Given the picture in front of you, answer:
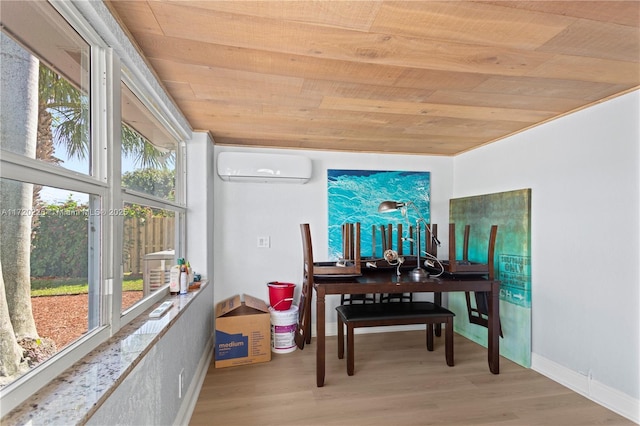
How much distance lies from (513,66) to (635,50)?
0.49 m

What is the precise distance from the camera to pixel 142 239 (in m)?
1.77

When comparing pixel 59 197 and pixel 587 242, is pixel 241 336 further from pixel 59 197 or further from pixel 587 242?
pixel 587 242

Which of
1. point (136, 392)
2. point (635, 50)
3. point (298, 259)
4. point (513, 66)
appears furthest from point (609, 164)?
point (136, 392)

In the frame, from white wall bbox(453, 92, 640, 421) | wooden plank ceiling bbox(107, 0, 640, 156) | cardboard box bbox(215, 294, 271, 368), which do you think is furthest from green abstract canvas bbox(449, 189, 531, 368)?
cardboard box bbox(215, 294, 271, 368)

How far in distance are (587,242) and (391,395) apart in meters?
1.72

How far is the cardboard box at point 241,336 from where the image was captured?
258 centimetres

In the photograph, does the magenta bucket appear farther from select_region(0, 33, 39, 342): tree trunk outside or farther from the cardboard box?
select_region(0, 33, 39, 342): tree trunk outside

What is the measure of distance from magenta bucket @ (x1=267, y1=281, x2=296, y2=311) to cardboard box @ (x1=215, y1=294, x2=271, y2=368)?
0.25 meters

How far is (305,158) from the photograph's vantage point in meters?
3.14

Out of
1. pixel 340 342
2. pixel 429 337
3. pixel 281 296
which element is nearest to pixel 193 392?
pixel 281 296

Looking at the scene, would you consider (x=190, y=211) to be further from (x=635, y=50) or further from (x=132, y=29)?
(x=635, y=50)

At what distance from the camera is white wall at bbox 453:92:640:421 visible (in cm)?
191

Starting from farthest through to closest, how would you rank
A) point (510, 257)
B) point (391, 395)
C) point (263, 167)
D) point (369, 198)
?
point (369, 198)
point (263, 167)
point (510, 257)
point (391, 395)

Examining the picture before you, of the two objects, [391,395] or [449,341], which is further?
[449,341]
